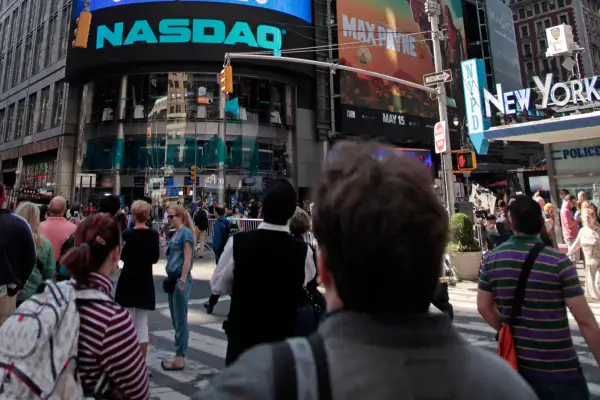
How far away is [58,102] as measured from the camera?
3966cm

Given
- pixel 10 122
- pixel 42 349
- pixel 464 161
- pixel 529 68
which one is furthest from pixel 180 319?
pixel 529 68

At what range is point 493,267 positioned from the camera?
2.98m

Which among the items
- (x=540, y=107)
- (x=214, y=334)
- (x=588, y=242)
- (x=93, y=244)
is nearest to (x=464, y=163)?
(x=540, y=107)

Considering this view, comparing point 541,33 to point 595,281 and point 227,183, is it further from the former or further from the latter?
point 595,281

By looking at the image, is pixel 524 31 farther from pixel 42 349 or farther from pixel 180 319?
pixel 42 349

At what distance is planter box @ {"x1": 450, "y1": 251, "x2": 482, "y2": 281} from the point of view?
1164cm

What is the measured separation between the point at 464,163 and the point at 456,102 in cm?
3932

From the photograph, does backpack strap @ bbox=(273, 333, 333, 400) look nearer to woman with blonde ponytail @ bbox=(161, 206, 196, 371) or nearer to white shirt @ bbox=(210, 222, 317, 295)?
white shirt @ bbox=(210, 222, 317, 295)

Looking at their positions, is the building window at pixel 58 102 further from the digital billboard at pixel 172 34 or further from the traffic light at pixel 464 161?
the traffic light at pixel 464 161

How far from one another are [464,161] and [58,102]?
1591 inches

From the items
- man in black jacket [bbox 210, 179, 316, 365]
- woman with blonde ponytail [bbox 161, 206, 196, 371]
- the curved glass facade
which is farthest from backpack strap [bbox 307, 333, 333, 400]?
the curved glass facade

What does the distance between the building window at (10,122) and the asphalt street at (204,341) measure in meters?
47.6

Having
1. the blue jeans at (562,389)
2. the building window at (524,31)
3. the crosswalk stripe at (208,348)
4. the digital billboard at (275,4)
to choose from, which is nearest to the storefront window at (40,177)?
the digital billboard at (275,4)

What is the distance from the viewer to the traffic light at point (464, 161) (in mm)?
12930
